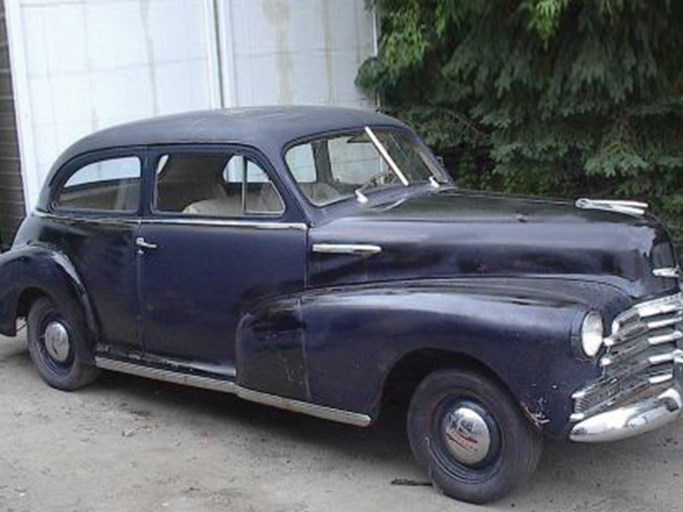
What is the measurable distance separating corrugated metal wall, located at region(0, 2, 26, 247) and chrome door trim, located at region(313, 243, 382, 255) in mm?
4970

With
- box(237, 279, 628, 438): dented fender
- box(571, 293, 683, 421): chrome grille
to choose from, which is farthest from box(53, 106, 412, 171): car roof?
box(571, 293, 683, 421): chrome grille

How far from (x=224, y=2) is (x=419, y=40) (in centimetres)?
204

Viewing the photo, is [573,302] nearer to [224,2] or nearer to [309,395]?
[309,395]

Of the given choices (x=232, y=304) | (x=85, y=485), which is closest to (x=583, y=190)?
(x=232, y=304)

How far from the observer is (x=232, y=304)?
5.22 metres

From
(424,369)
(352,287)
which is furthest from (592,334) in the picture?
(352,287)

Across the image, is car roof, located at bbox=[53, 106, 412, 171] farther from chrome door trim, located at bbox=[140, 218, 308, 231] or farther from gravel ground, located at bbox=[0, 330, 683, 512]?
gravel ground, located at bbox=[0, 330, 683, 512]

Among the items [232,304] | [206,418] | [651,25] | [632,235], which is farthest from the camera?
[651,25]

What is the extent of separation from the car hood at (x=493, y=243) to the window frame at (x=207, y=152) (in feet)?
1.15

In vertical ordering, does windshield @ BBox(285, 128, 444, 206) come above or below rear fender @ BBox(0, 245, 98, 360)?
above

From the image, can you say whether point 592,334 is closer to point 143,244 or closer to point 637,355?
point 637,355

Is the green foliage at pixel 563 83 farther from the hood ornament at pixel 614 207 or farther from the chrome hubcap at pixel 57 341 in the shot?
the chrome hubcap at pixel 57 341

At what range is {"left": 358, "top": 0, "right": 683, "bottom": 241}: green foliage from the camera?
7586 millimetres

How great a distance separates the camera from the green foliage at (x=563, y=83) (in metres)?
7.59
